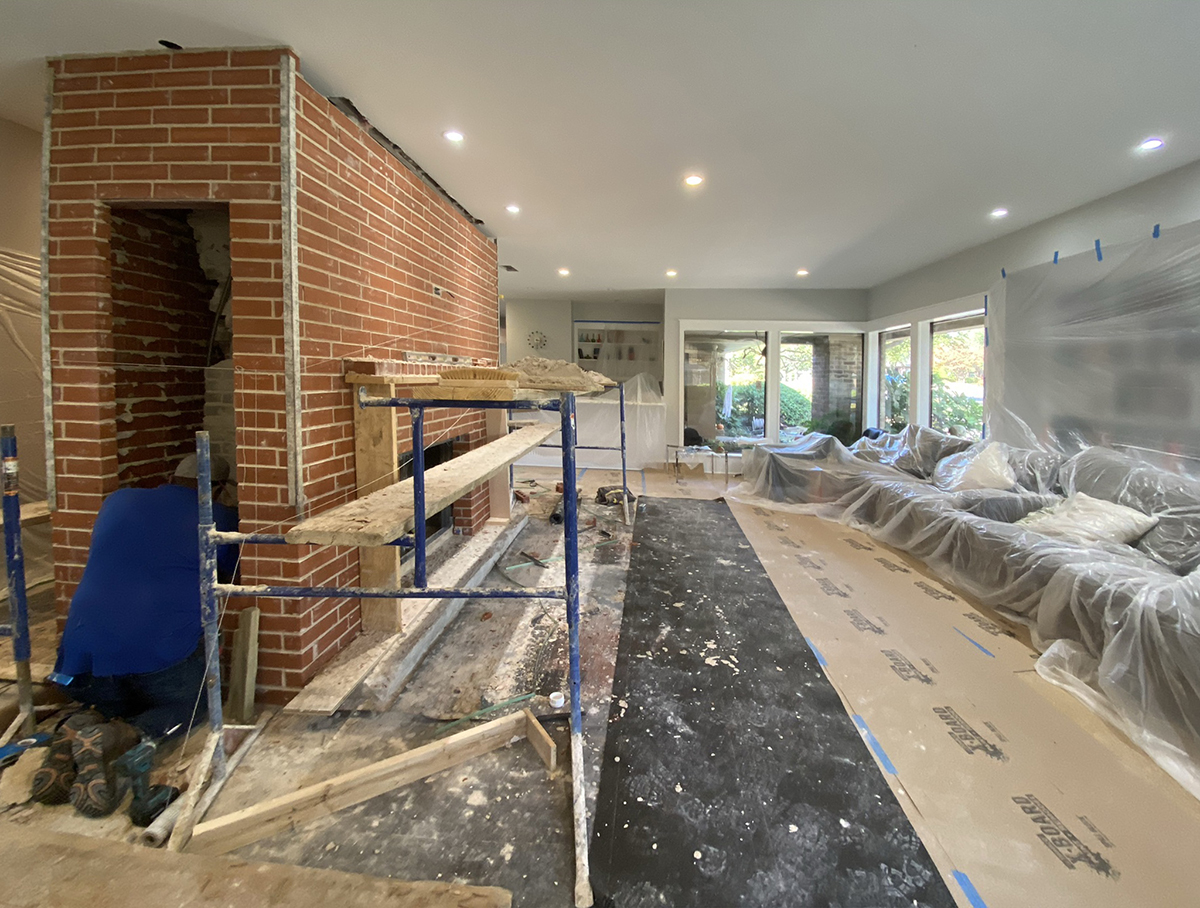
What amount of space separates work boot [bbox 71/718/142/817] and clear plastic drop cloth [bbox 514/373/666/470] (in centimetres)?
585

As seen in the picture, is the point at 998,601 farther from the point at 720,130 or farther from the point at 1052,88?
the point at 720,130

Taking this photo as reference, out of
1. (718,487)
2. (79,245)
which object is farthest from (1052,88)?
(718,487)

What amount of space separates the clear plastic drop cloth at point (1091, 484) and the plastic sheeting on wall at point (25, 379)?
16.0 feet

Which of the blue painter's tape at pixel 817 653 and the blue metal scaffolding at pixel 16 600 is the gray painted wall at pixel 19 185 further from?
the blue painter's tape at pixel 817 653

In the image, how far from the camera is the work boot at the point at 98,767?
1522 millimetres

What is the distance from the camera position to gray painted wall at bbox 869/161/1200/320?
3.04 m

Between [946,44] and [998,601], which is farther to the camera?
[998,601]

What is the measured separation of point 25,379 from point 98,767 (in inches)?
88.4

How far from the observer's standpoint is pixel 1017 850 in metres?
1.46

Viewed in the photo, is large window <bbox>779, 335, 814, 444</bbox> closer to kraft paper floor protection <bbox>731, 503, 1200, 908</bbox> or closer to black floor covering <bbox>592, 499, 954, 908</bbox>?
kraft paper floor protection <bbox>731, 503, 1200, 908</bbox>

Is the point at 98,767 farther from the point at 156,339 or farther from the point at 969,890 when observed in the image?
the point at 969,890

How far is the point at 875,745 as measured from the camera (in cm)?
188

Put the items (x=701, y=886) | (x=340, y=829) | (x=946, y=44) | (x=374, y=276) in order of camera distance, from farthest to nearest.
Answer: (x=374, y=276), (x=946, y=44), (x=340, y=829), (x=701, y=886)

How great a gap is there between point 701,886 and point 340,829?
103 cm
